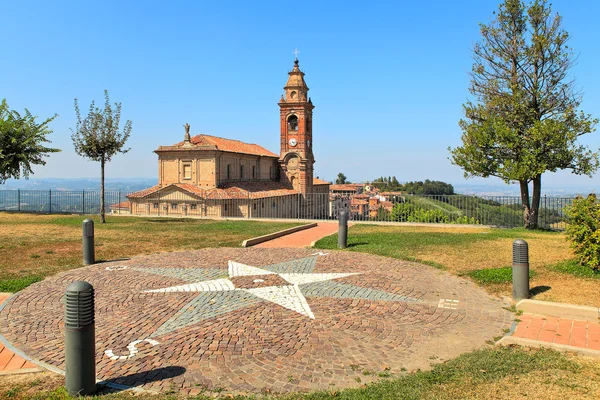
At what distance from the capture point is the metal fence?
74.6 ft

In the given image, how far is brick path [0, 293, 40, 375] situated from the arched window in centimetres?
5065

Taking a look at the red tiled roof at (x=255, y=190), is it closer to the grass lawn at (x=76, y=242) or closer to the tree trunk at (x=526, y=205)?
the grass lawn at (x=76, y=242)

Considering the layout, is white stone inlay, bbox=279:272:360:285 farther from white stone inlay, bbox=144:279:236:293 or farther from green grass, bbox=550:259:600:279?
green grass, bbox=550:259:600:279

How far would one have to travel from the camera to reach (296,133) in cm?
5500

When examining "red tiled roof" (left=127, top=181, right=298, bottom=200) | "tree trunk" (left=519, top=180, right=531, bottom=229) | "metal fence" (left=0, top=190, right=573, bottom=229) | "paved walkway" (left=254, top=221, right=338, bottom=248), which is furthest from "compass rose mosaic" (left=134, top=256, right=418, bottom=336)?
"red tiled roof" (left=127, top=181, right=298, bottom=200)

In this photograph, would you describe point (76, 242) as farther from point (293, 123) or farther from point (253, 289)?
point (293, 123)

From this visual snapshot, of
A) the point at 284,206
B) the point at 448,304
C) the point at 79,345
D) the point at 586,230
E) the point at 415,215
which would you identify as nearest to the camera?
the point at 79,345

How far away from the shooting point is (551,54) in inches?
786

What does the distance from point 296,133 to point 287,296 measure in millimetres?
47629

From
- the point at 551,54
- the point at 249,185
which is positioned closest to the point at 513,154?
the point at 551,54

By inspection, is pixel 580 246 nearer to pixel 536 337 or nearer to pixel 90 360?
pixel 536 337

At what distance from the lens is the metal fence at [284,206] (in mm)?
22734

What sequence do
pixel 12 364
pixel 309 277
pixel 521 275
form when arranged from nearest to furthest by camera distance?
pixel 12 364, pixel 521 275, pixel 309 277

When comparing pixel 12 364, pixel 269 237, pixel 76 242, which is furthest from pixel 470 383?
pixel 76 242
